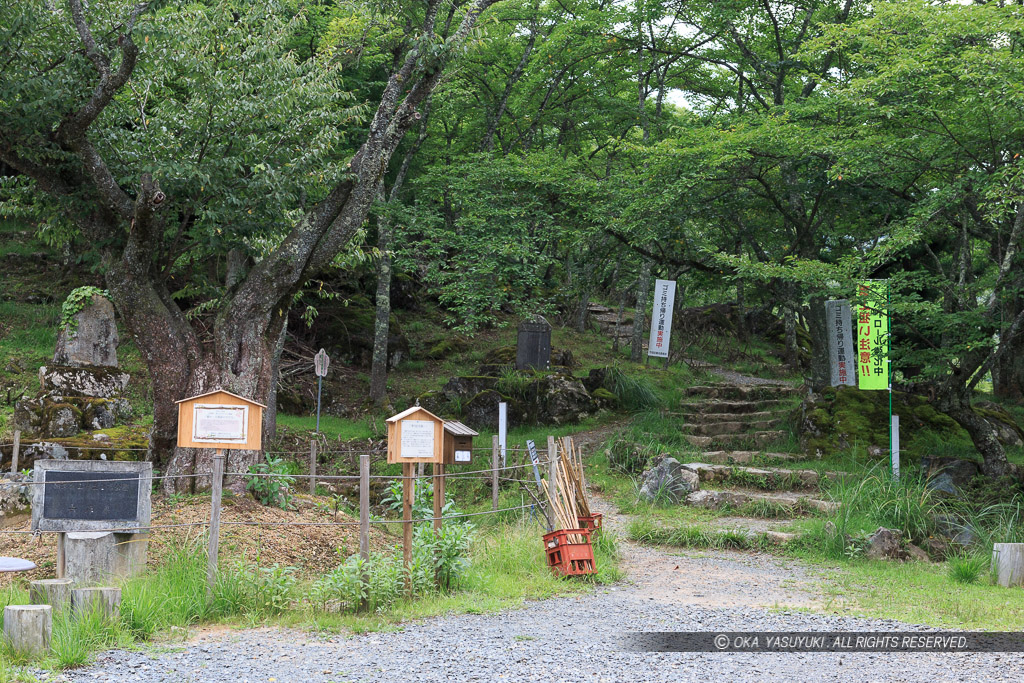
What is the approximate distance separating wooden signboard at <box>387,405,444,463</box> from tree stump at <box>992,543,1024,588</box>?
16.2 feet

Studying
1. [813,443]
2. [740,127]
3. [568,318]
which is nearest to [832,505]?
[813,443]

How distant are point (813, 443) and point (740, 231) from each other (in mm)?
4044

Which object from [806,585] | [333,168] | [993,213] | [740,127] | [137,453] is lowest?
[806,585]

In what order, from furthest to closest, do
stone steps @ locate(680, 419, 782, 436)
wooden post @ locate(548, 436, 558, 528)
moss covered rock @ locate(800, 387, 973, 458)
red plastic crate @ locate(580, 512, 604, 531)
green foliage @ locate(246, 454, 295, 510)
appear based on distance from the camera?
1. stone steps @ locate(680, 419, 782, 436)
2. moss covered rock @ locate(800, 387, 973, 458)
3. green foliage @ locate(246, 454, 295, 510)
4. red plastic crate @ locate(580, 512, 604, 531)
5. wooden post @ locate(548, 436, 558, 528)

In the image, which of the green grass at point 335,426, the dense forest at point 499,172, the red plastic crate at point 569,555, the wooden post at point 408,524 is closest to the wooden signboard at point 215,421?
the wooden post at point 408,524

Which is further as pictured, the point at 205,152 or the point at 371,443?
the point at 371,443

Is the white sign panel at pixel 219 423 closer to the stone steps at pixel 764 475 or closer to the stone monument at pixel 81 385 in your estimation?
the stone monument at pixel 81 385

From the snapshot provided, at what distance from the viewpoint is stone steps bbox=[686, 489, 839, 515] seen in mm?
10328

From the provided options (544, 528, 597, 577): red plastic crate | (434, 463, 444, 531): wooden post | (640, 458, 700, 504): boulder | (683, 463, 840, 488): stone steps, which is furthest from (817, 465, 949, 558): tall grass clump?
(434, 463, 444, 531): wooden post

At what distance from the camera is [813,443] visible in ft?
42.7

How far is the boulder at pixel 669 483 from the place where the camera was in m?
11.1

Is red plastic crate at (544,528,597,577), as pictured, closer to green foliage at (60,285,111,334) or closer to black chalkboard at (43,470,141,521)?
black chalkboard at (43,470,141,521)

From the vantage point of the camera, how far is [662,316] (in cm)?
1694

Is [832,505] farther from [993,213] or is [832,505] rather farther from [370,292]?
[370,292]
